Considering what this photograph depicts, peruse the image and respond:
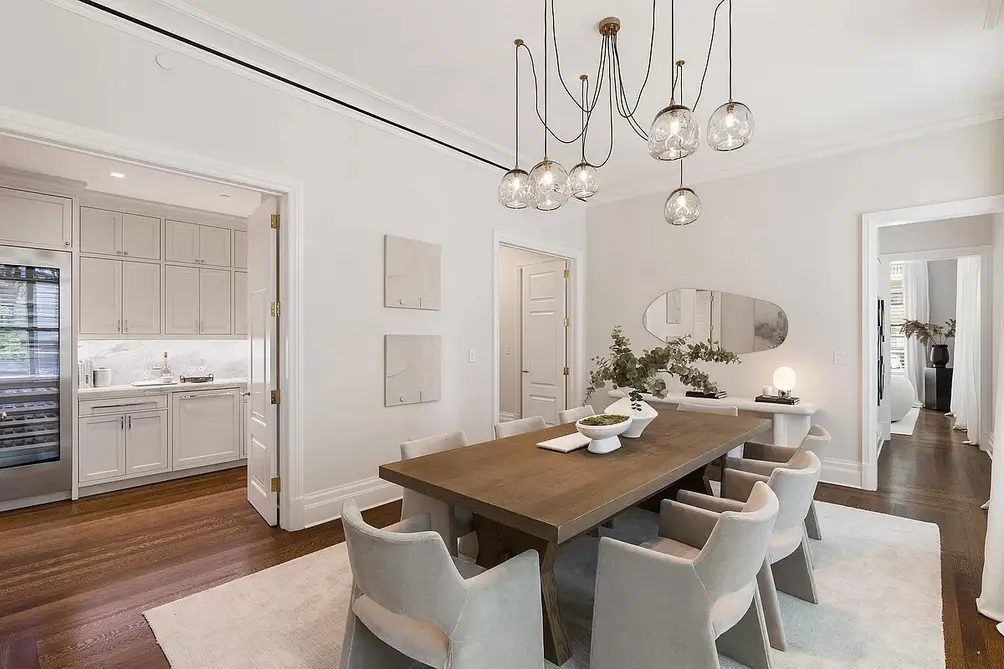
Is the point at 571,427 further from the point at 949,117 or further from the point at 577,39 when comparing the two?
the point at 949,117

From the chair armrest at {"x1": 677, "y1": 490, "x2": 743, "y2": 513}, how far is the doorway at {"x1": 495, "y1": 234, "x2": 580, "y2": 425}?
3515mm

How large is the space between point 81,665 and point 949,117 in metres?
6.05

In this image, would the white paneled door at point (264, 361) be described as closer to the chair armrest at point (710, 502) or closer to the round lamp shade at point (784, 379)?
the chair armrest at point (710, 502)

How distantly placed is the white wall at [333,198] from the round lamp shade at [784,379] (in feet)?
8.24

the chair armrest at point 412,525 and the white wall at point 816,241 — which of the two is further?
the white wall at point 816,241

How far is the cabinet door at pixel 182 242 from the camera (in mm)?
4977

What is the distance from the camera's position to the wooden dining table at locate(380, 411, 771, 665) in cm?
162

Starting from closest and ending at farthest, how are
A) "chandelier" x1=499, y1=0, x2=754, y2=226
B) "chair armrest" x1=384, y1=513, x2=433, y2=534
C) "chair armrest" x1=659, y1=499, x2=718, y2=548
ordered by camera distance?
"chair armrest" x1=384, y1=513, x2=433, y2=534
"chair armrest" x1=659, y1=499, x2=718, y2=548
"chandelier" x1=499, y1=0, x2=754, y2=226

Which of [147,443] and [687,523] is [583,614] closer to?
[687,523]

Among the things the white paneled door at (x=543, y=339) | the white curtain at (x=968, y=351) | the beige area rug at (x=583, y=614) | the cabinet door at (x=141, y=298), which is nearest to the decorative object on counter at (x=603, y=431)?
the beige area rug at (x=583, y=614)

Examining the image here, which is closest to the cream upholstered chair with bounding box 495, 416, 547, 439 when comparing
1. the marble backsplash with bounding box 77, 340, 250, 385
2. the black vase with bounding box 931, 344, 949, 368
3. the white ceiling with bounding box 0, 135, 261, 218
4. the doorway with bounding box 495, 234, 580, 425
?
the white ceiling with bounding box 0, 135, 261, 218

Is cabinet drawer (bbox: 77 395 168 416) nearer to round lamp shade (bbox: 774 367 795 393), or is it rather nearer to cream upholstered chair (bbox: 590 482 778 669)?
cream upholstered chair (bbox: 590 482 778 669)

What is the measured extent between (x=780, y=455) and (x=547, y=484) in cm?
190

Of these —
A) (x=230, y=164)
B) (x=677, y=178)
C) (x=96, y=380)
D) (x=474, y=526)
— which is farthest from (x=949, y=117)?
(x=96, y=380)
